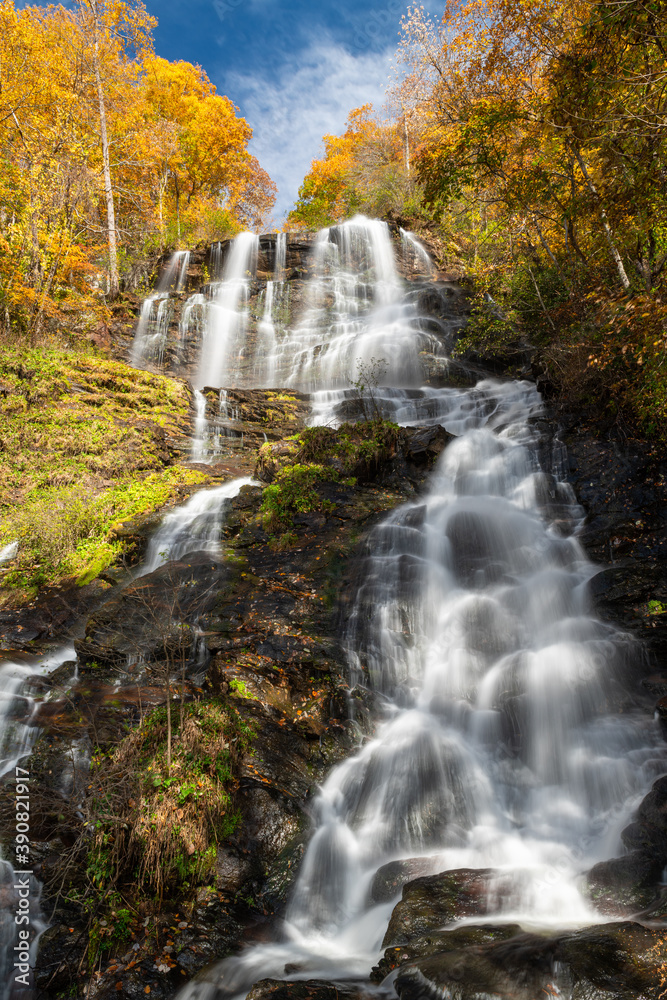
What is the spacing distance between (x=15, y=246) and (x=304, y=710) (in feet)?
50.0

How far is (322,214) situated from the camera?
3325cm

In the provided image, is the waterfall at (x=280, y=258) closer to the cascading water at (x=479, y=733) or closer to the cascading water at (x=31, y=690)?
the cascading water at (x=31, y=690)

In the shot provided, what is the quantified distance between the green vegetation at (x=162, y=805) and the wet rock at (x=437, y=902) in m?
1.60

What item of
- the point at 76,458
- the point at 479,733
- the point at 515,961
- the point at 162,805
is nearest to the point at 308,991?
the point at 515,961

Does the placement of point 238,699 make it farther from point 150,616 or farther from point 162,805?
point 150,616

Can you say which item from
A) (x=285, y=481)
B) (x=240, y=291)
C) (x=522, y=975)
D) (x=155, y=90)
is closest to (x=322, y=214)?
(x=155, y=90)

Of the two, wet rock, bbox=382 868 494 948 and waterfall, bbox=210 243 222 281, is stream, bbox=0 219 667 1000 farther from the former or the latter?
waterfall, bbox=210 243 222 281

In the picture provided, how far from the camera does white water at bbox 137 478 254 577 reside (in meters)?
9.19

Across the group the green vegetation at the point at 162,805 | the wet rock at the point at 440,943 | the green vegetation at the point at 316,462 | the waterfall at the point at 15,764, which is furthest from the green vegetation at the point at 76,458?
the wet rock at the point at 440,943

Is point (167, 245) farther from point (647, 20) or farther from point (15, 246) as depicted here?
point (647, 20)

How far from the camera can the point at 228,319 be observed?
2072cm

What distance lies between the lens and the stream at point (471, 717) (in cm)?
401

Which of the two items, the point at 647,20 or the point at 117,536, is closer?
the point at 647,20

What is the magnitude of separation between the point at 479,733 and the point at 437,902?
2065 mm
